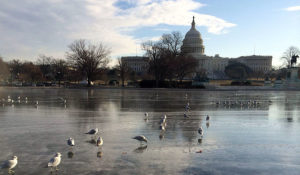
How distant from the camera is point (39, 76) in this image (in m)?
79.1

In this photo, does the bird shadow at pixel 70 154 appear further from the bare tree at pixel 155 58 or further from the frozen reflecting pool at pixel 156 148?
the bare tree at pixel 155 58

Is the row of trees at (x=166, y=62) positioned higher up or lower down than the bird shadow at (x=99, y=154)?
higher up

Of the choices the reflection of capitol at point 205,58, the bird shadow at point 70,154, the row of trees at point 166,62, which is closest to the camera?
the bird shadow at point 70,154

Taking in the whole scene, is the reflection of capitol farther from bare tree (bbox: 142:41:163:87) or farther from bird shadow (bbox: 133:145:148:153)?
bird shadow (bbox: 133:145:148:153)

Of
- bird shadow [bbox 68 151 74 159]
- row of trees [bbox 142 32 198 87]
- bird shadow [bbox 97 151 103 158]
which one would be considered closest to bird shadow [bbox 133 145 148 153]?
bird shadow [bbox 97 151 103 158]

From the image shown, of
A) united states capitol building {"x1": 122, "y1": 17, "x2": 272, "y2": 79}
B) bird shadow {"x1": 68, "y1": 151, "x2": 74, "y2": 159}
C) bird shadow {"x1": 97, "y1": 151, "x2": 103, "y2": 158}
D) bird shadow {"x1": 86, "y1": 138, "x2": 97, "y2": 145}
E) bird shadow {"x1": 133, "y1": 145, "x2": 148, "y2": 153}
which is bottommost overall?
bird shadow {"x1": 68, "y1": 151, "x2": 74, "y2": 159}

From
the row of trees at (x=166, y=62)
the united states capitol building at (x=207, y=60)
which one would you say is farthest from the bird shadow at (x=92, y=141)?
the united states capitol building at (x=207, y=60)

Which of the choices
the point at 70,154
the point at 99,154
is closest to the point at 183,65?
the point at 99,154

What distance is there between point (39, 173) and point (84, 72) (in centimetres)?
5946

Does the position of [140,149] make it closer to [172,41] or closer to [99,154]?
[99,154]

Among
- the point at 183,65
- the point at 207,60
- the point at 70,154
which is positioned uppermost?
the point at 207,60

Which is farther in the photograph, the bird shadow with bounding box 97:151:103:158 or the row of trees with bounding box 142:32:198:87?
the row of trees with bounding box 142:32:198:87

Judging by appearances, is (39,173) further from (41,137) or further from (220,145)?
(220,145)

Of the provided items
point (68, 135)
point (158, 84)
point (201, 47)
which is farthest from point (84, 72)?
point (201, 47)
